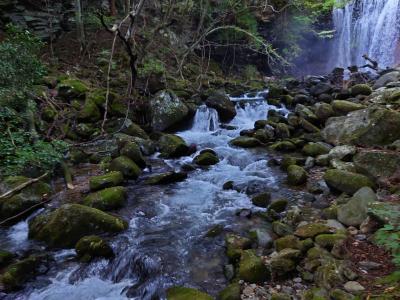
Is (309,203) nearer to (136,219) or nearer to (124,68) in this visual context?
(136,219)

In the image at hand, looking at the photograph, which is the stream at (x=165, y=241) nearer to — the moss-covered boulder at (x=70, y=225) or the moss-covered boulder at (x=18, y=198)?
the moss-covered boulder at (x=70, y=225)

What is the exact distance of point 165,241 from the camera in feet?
17.2

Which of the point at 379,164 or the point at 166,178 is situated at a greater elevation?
the point at 379,164

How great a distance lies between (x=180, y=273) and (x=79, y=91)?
25.1 feet

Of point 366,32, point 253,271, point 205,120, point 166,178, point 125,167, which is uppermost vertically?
point 366,32

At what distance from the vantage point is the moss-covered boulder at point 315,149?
8141 mm

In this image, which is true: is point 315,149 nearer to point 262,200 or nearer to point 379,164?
point 379,164

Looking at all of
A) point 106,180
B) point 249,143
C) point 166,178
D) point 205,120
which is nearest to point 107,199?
point 106,180

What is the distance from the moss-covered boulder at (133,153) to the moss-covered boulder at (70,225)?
9.04ft

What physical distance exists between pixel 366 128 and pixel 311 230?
3.91 metres

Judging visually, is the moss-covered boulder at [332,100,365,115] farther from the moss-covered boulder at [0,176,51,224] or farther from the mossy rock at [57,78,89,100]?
the moss-covered boulder at [0,176,51,224]

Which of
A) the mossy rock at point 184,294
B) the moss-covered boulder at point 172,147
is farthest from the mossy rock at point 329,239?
the moss-covered boulder at point 172,147

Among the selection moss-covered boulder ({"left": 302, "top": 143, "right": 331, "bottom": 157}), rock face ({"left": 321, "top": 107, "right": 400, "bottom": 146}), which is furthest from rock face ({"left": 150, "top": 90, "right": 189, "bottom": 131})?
rock face ({"left": 321, "top": 107, "right": 400, "bottom": 146})

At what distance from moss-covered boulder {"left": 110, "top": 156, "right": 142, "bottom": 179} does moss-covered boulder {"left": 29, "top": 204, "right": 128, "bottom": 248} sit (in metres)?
2.11
